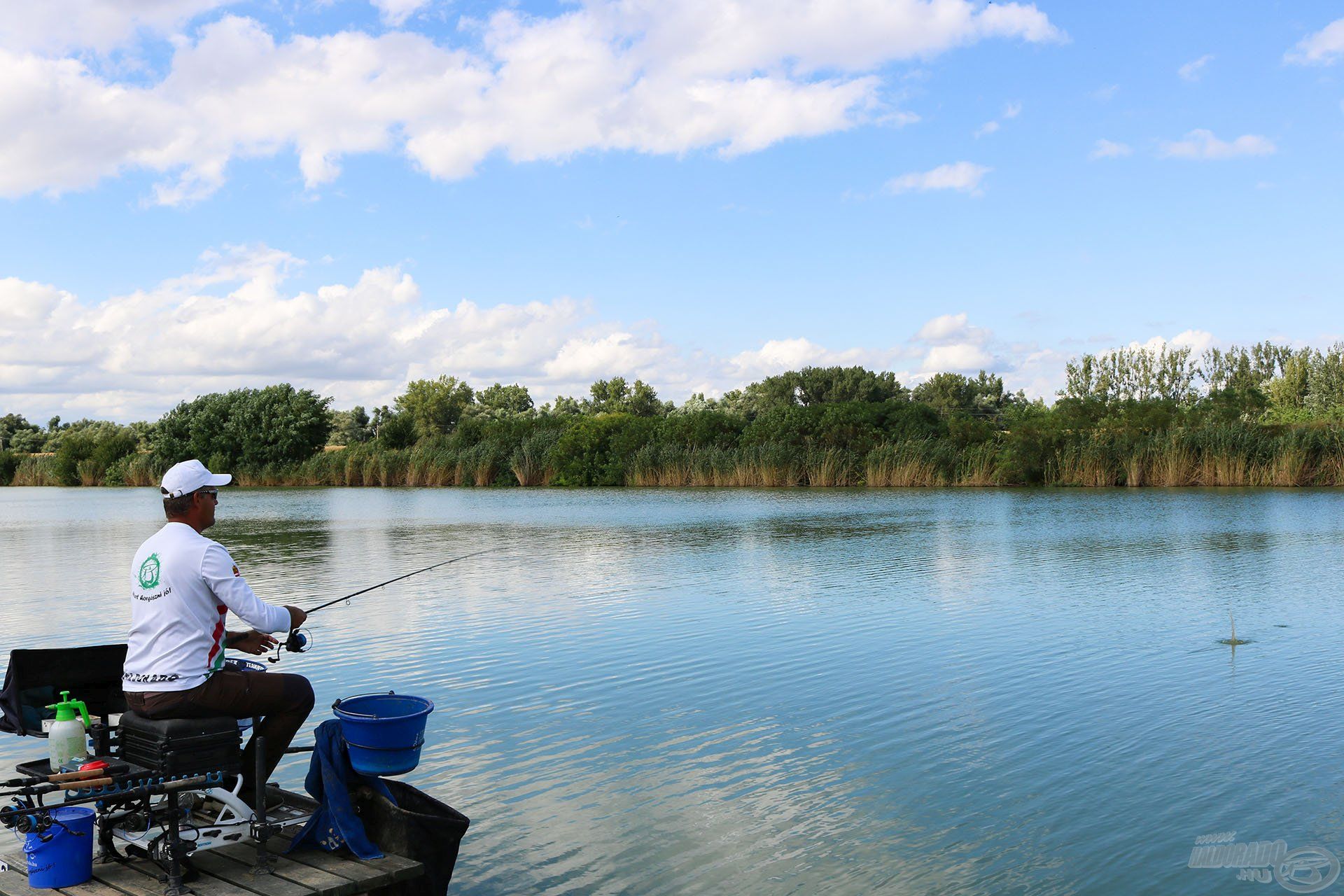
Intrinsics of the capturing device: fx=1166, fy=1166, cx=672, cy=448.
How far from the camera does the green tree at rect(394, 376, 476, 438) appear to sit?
97.1 metres

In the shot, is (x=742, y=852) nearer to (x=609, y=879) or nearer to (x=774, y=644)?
(x=609, y=879)

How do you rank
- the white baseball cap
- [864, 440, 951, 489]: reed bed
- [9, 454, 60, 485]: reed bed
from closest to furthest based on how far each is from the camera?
1. the white baseball cap
2. [864, 440, 951, 489]: reed bed
3. [9, 454, 60, 485]: reed bed

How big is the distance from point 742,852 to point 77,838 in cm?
271

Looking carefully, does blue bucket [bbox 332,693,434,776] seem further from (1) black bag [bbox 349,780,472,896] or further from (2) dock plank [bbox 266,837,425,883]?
(2) dock plank [bbox 266,837,425,883]

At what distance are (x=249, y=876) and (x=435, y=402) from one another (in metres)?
95.3

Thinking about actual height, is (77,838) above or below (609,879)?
above

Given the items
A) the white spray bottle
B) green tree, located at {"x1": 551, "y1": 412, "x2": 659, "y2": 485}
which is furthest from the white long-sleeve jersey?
green tree, located at {"x1": 551, "y1": 412, "x2": 659, "y2": 485}

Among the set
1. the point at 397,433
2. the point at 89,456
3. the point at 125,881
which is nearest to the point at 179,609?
the point at 125,881

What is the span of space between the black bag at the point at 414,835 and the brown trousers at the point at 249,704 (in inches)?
16.8

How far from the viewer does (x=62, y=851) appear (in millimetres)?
4148

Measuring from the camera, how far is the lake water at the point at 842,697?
5305 mm

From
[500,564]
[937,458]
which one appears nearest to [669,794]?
[500,564]

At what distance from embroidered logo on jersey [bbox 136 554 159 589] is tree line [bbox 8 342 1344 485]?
37.3m

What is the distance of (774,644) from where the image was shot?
10.4 m
